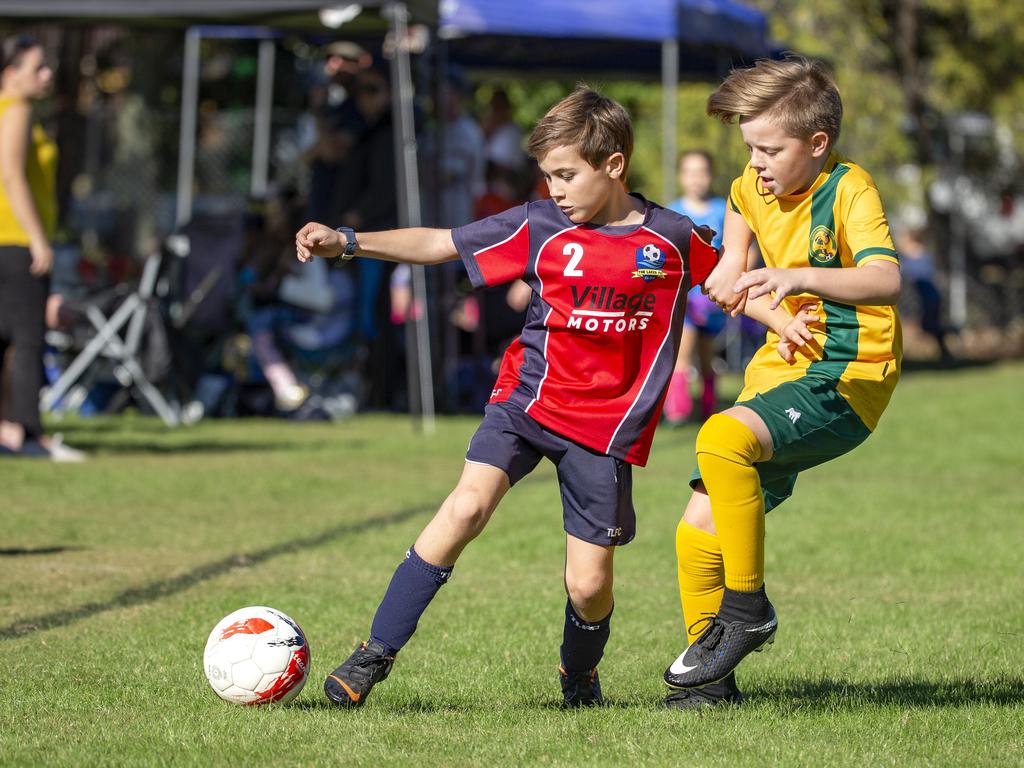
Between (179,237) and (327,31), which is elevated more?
(327,31)

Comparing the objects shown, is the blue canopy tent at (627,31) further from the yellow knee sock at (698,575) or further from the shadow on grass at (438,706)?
the shadow on grass at (438,706)

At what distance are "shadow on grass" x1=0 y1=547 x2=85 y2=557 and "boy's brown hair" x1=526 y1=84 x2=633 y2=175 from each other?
362 cm

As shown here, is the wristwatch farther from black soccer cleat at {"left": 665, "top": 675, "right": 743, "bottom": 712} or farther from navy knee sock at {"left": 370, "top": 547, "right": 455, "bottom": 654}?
black soccer cleat at {"left": 665, "top": 675, "right": 743, "bottom": 712}

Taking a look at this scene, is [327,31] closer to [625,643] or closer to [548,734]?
[625,643]

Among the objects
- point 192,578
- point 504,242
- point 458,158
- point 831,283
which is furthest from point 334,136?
point 831,283

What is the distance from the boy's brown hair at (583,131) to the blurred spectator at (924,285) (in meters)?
16.7

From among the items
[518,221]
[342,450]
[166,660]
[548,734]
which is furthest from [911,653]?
[342,450]

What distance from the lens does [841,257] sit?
14.5ft

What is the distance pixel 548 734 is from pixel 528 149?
1.60 meters

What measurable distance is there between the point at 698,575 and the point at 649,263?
92cm

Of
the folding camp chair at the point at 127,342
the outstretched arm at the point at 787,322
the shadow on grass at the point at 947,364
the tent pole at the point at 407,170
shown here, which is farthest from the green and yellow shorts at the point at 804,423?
the shadow on grass at the point at 947,364

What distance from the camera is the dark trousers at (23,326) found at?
9328 millimetres

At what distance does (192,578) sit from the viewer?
650 cm

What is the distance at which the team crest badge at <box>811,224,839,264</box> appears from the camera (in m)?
4.38
